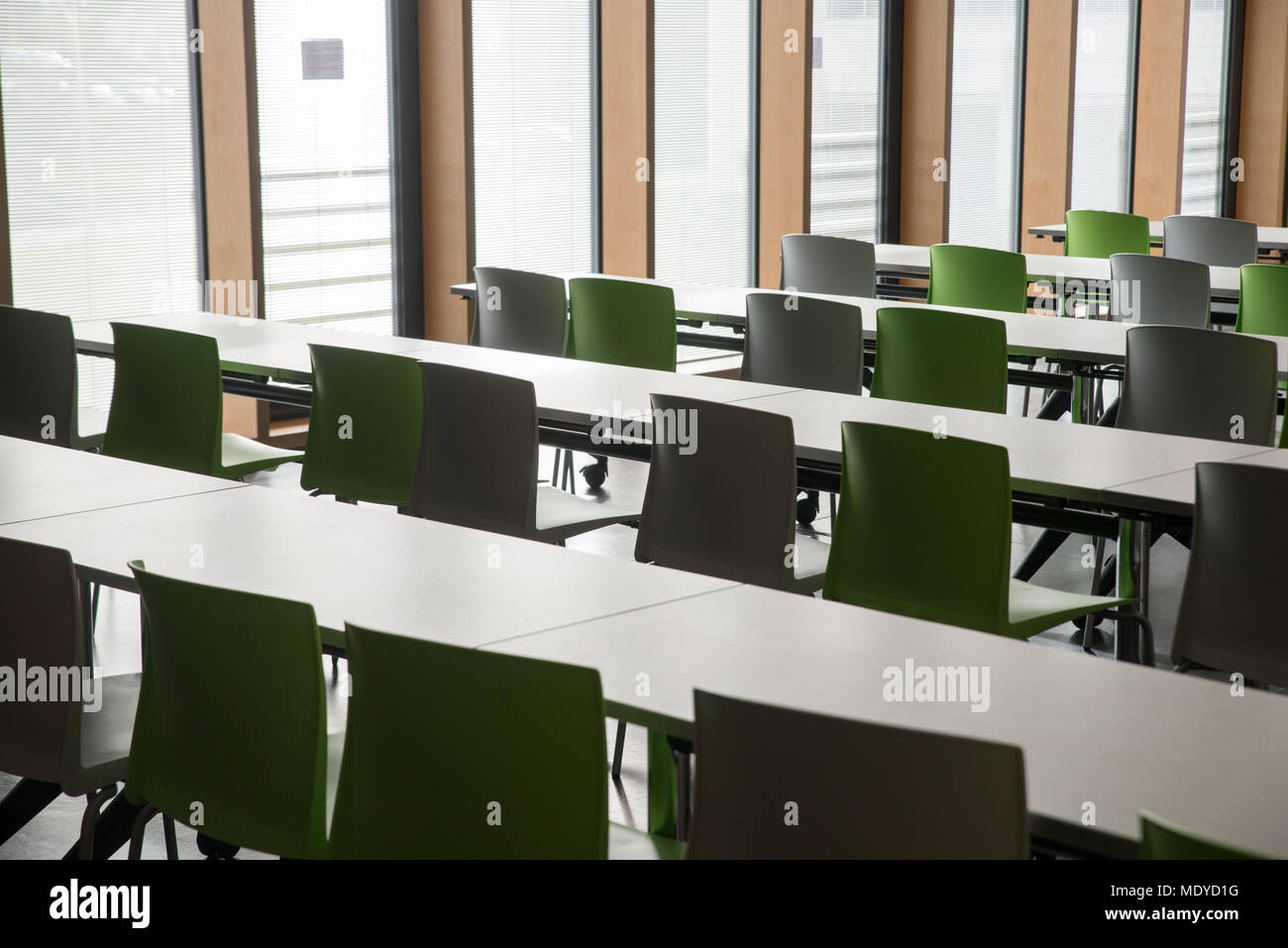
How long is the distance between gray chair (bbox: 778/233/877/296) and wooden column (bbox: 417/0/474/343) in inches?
62.4

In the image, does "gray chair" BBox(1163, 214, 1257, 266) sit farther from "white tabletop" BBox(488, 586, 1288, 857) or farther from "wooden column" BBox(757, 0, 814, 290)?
"white tabletop" BBox(488, 586, 1288, 857)

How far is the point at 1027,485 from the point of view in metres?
3.37

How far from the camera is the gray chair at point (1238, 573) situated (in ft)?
9.78

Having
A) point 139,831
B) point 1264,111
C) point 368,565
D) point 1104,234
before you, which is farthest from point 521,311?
point 1264,111

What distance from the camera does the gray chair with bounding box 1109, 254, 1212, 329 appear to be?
645 cm

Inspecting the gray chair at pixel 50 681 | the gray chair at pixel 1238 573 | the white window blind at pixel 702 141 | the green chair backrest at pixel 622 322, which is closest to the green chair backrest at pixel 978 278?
the green chair backrest at pixel 622 322

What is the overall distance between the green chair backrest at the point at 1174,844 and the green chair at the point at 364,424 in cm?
308

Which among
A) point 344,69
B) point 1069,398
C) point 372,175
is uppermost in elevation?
point 344,69

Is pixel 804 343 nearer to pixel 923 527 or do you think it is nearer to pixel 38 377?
pixel 923 527

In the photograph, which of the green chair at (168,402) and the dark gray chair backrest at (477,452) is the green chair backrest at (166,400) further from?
the dark gray chair backrest at (477,452)

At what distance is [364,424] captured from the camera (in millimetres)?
4445

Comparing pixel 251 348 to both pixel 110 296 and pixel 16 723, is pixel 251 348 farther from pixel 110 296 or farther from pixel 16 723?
pixel 16 723
